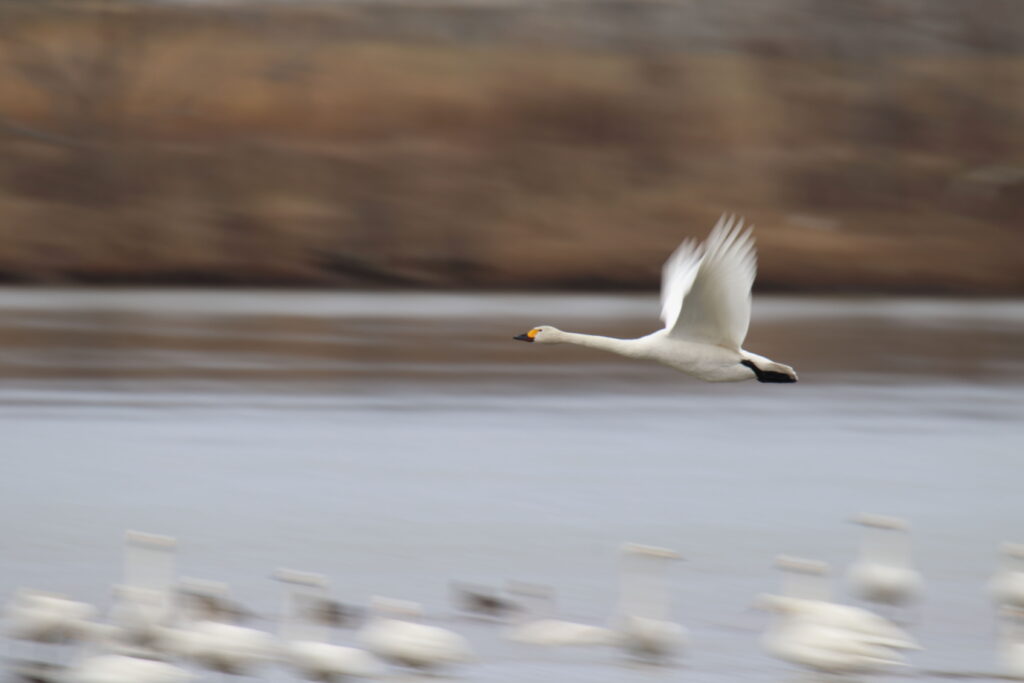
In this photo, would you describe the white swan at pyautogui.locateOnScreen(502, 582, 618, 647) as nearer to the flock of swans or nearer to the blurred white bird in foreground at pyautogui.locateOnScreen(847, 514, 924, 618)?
the flock of swans

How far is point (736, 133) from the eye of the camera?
42.4 meters

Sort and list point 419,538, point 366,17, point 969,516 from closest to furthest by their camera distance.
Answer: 1. point 419,538
2. point 969,516
3. point 366,17

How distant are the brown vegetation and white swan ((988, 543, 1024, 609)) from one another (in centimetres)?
2538

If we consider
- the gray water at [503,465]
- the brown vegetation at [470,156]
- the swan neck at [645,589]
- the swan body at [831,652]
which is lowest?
the swan body at [831,652]

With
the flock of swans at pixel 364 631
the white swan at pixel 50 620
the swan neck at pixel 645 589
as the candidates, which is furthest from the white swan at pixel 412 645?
the white swan at pixel 50 620

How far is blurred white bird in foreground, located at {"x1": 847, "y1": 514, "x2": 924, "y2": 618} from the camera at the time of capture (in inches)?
386

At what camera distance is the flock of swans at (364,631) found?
789 centimetres

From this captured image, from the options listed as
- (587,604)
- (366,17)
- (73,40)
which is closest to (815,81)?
(366,17)

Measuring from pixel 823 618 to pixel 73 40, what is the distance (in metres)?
37.8

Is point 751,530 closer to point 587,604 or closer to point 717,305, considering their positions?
point 587,604

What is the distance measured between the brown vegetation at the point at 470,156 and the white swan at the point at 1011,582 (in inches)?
999

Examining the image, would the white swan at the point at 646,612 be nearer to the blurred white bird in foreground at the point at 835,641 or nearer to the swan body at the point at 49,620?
the blurred white bird in foreground at the point at 835,641

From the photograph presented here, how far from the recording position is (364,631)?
888cm

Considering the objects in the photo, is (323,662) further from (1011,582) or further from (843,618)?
(1011,582)
